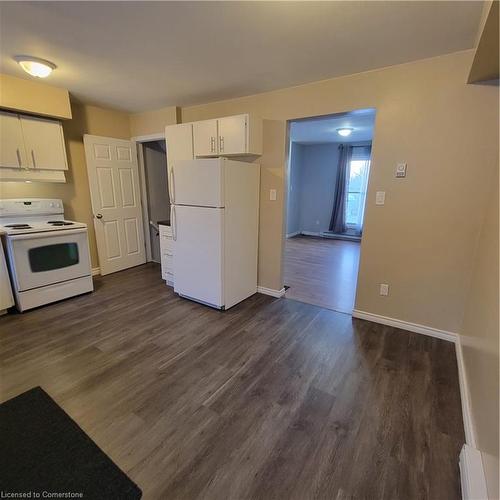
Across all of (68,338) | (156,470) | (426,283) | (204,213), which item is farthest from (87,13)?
(426,283)

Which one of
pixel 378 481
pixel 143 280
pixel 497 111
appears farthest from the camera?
pixel 143 280

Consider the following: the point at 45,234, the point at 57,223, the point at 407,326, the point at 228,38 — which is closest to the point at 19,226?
the point at 57,223

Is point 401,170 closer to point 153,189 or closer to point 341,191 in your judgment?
point 153,189

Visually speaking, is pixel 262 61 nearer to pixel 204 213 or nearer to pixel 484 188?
pixel 204 213

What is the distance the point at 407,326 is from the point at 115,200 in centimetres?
415

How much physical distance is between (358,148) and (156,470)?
6.99m

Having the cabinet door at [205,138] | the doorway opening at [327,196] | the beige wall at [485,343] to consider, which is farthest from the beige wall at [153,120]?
the beige wall at [485,343]

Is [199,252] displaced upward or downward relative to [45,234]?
downward

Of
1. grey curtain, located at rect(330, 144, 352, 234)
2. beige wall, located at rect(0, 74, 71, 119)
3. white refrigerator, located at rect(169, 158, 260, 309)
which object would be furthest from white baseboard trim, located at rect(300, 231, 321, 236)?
beige wall, located at rect(0, 74, 71, 119)

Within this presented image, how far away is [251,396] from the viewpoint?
1799 millimetres

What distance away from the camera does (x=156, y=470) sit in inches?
52.1

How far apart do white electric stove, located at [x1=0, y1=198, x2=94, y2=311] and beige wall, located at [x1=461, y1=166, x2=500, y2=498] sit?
148 inches

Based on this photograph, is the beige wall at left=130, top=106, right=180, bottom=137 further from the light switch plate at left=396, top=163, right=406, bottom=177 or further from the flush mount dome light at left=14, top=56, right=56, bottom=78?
the light switch plate at left=396, top=163, right=406, bottom=177

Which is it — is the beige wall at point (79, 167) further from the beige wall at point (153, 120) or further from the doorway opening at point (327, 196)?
the doorway opening at point (327, 196)
